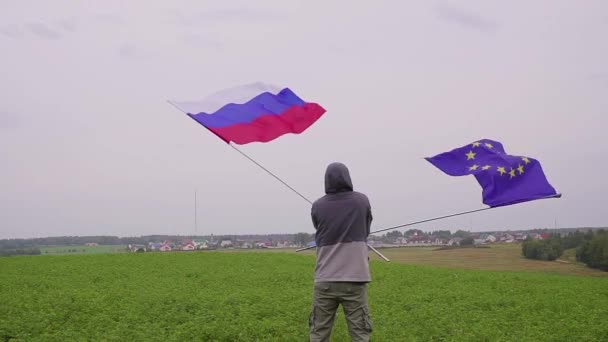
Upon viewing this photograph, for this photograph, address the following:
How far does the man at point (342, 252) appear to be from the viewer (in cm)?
621

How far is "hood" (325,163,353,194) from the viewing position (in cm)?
625

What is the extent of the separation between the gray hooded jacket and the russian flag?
128 inches

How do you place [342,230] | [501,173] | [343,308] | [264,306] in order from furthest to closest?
[264,306], [501,173], [343,308], [342,230]

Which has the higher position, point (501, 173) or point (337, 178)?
point (501, 173)

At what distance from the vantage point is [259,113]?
9797 mm

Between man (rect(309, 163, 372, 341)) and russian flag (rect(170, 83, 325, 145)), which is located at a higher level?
russian flag (rect(170, 83, 325, 145))

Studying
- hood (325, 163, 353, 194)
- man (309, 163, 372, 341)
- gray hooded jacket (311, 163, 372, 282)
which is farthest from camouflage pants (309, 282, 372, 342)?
hood (325, 163, 353, 194)

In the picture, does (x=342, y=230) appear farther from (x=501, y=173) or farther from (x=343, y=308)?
(x=501, y=173)

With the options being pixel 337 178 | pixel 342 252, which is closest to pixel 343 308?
pixel 342 252

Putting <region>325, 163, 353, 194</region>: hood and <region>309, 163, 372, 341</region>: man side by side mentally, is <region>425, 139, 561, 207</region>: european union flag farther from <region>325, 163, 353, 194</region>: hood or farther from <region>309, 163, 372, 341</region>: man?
<region>325, 163, 353, 194</region>: hood

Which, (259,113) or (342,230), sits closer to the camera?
(342,230)

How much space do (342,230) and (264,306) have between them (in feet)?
19.7

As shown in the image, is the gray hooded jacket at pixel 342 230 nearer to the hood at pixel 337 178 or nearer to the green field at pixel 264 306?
the hood at pixel 337 178

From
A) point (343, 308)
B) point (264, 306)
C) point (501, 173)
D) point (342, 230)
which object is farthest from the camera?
point (264, 306)
